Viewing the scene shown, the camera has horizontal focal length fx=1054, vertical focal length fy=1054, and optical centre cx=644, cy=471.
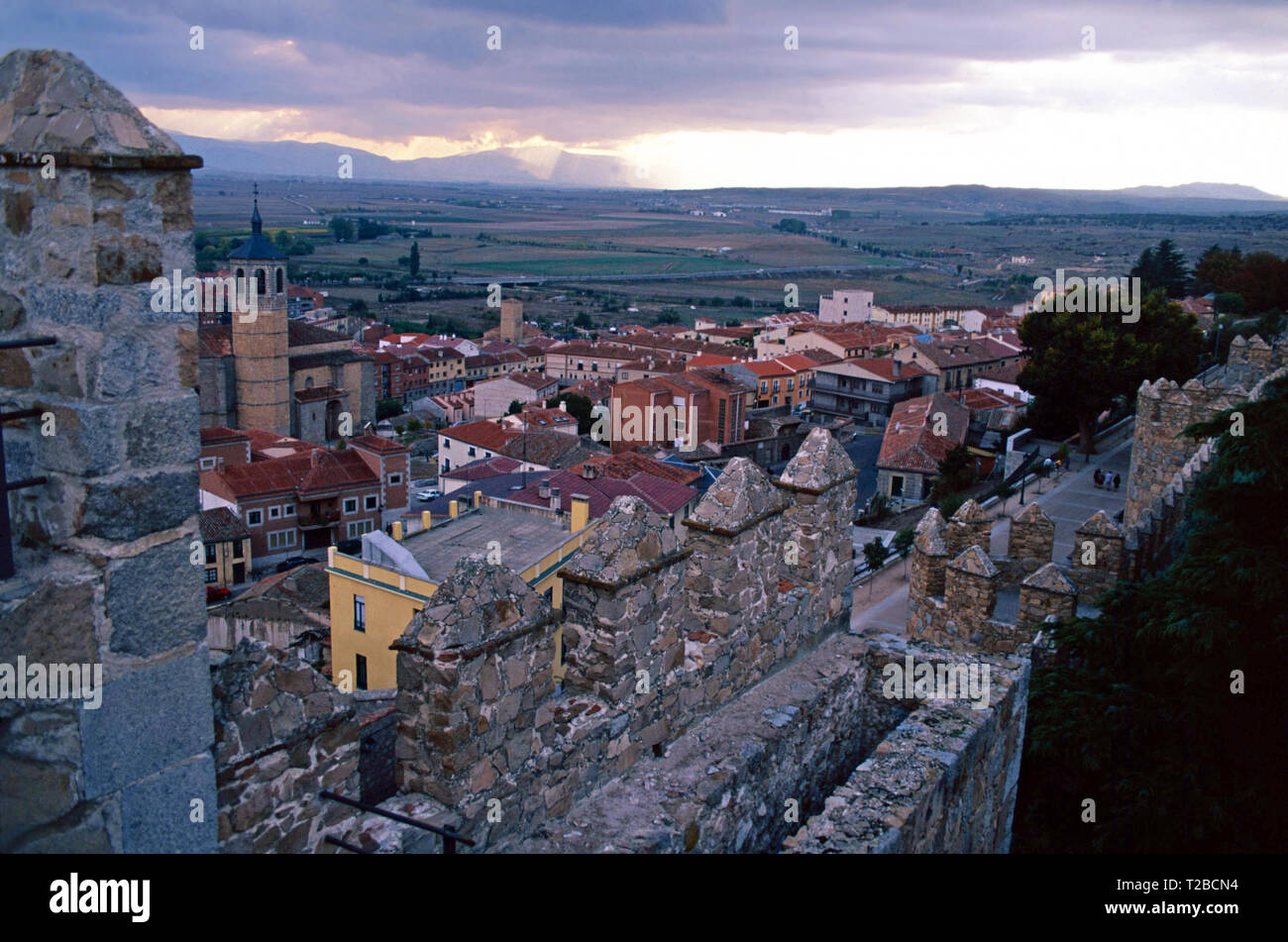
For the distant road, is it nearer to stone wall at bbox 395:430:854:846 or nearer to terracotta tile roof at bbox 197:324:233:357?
terracotta tile roof at bbox 197:324:233:357

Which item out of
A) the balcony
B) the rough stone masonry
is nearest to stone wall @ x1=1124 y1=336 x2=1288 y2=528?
the rough stone masonry

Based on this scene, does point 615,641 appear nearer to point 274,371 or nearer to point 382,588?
point 382,588

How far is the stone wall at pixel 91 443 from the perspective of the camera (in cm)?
295

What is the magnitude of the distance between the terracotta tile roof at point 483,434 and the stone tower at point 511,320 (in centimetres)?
5401

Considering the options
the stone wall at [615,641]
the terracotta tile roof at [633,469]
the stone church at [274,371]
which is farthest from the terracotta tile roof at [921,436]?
the stone church at [274,371]

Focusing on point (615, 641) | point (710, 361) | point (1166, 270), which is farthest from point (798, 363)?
point (615, 641)

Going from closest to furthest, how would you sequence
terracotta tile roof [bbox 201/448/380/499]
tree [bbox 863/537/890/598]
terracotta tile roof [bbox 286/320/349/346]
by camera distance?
tree [bbox 863/537/890/598] < terracotta tile roof [bbox 201/448/380/499] < terracotta tile roof [bbox 286/320/349/346]

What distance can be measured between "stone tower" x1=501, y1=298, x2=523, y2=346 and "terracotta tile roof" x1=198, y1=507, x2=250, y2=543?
65.6m

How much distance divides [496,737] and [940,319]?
99202 millimetres

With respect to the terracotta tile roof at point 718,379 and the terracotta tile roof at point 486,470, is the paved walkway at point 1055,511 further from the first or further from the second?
the terracotta tile roof at point 718,379

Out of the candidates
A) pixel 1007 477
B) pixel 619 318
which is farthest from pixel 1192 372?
pixel 619 318

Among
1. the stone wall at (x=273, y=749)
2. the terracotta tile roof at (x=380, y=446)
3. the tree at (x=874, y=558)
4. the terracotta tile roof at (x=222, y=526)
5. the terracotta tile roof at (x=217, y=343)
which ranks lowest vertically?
the terracotta tile roof at (x=222, y=526)

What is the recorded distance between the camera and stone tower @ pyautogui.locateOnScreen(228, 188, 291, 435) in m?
67.0

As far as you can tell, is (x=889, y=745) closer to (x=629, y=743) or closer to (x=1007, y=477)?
(x=629, y=743)
